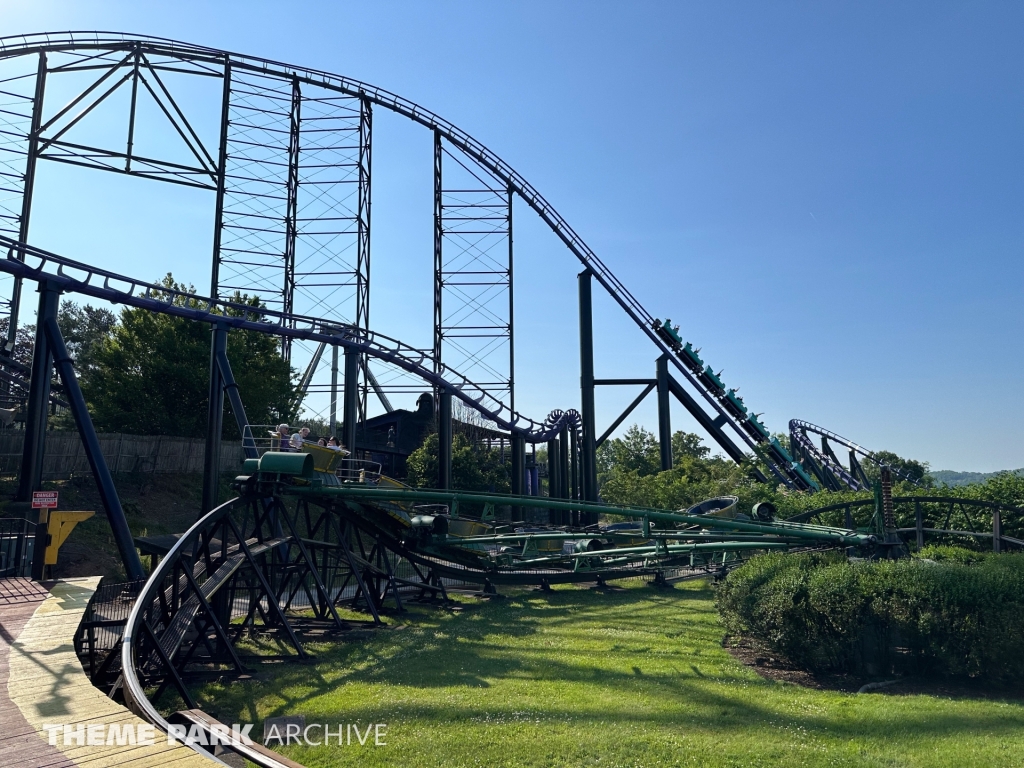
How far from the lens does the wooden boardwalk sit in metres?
5.26

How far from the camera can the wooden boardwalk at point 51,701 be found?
5.26 metres

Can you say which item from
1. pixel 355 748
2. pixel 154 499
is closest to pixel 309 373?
pixel 154 499

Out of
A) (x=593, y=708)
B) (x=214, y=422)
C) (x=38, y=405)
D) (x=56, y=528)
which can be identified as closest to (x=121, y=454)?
(x=214, y=422)

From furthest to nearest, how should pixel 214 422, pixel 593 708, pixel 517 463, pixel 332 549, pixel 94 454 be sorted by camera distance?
pixel 517 463, pixel 214 422, pixel 332 549, pixel 94 454, pixel 593 708

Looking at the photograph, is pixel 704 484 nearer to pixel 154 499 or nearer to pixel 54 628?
pixel 154 499

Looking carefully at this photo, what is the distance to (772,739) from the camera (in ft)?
26.1

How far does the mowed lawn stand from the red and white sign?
6.99 metres

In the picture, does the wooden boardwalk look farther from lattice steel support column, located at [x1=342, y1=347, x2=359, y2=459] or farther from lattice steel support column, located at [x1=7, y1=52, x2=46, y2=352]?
lattice steel support column, located at [x1=7, y1=52, x2=46, y2=352]

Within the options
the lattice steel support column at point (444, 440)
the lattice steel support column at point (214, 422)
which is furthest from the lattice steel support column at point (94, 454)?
the lattice steel support column at point (444, 440)

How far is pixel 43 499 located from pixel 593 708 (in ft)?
41.4

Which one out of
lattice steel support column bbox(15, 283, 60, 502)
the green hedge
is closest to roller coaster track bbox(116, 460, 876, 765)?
the green hedge

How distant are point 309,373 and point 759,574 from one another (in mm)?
30447

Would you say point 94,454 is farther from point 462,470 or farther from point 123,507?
point 462,470

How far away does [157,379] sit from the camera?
29016 millimetres
